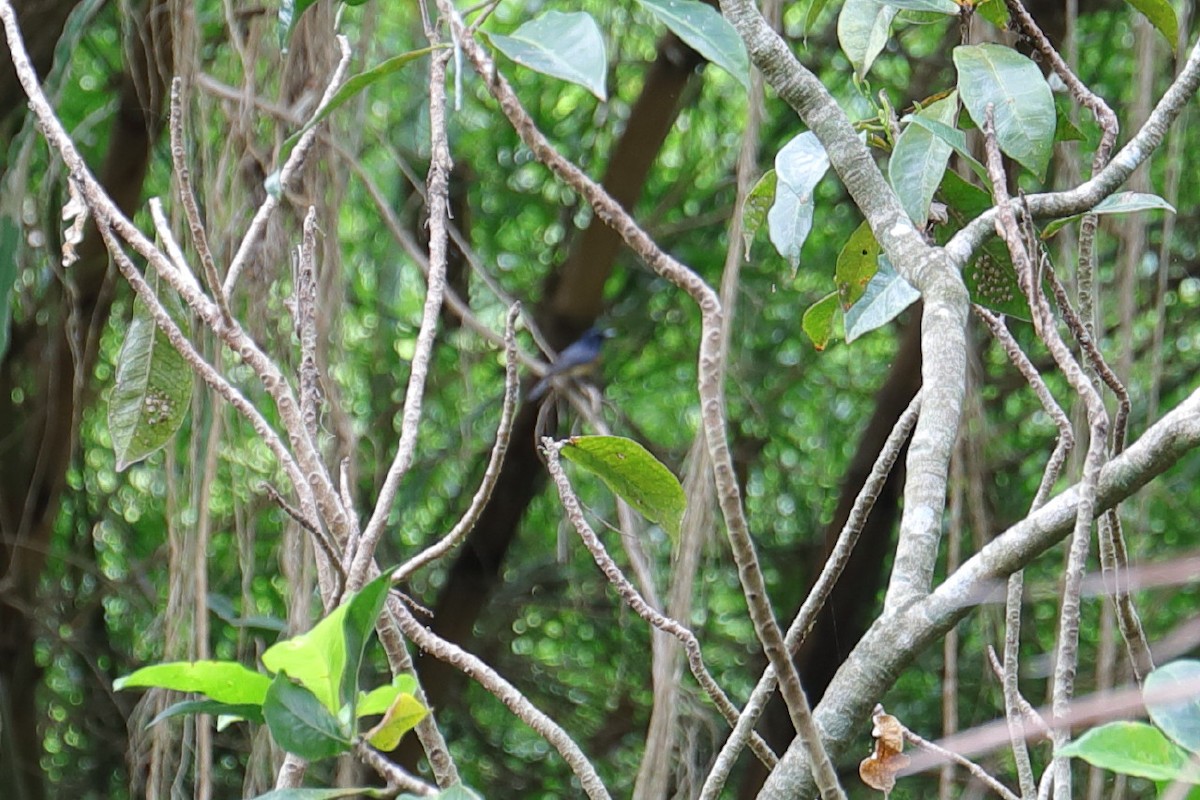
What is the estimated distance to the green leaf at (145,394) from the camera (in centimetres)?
87

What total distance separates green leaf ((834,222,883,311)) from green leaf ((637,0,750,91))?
0.29 meters

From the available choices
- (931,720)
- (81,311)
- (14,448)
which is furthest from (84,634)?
(931,720)

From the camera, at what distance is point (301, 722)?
484mm

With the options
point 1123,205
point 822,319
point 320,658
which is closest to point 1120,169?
point 1123,205

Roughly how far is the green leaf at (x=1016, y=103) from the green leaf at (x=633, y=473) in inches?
10.4

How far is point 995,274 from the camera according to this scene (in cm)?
89

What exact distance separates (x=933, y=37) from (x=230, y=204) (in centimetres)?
162

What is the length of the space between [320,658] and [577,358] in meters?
1.79

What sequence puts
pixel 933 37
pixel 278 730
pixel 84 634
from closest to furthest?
pixel 278 730 → pixel 84 634 → pixel 933 37

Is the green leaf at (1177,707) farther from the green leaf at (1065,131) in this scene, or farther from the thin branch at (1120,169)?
the green leaf at (1065,131)

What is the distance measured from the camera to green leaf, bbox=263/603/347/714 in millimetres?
476

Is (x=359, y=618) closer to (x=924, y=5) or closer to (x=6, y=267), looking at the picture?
(x=924, y=5)

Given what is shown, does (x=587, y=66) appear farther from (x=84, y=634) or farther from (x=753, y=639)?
(x=753, y=639)

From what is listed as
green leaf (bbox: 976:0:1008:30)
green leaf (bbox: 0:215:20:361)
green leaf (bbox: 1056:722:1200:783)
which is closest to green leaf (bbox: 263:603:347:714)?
green leaf (bbox: 1056:722:1200:783)
